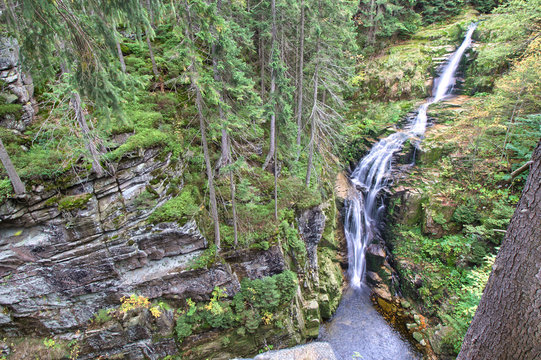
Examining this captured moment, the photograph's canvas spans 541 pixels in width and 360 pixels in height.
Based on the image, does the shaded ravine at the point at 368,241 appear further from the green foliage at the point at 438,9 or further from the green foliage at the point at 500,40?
the green foliage at the point at 438,9

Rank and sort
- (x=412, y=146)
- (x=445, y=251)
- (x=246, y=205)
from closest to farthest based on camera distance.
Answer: (x=246, y=205)
(x=445, y=251)
(x=412, y=146)

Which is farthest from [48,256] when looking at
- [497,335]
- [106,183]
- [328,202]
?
[328,202]

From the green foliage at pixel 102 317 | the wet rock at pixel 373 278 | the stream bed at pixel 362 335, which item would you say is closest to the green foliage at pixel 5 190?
the green foliage at pixel 102 317

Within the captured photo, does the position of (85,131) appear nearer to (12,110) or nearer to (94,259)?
(12,110)

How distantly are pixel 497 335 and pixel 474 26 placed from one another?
26744 mm

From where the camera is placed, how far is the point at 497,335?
2.55 metres

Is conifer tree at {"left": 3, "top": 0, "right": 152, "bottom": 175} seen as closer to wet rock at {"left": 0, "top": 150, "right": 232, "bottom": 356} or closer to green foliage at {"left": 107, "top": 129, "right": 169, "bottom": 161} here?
green foliage at {"left": 107, "top": 129, "right": 169, "bottom": 161}

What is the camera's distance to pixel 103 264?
8023mm

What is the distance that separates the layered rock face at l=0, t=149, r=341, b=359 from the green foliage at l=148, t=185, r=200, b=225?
0.19 metres

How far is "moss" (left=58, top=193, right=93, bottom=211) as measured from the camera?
7348 millimetres

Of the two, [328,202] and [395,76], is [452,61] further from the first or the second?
[328,202]

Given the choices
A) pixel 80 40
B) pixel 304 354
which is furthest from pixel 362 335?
pixel 80 40

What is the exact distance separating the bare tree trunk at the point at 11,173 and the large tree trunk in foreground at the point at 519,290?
10.4 meters

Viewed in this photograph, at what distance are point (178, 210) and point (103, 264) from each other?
2.98 m
